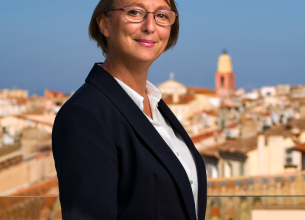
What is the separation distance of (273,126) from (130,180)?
1699 cm

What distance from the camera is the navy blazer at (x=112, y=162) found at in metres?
0.90

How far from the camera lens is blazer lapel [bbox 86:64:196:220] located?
1.01 meters

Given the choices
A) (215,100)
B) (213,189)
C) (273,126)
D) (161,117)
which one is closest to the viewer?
(161,117)

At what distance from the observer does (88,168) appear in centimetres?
90

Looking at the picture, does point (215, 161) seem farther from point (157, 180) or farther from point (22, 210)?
point (157, 180)

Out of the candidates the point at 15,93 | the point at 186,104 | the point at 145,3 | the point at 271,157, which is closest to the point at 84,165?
the point at 145,3

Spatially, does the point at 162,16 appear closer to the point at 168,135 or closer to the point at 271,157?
the point at 168,135

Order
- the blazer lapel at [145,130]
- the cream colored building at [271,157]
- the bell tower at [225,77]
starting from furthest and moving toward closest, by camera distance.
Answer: the bell tower at [225,77]
the cream colored building at [271,157]
the blazer lapel at [145,130]

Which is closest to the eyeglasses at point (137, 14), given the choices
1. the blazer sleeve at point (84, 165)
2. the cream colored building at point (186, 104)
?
the blazer sleeve at point (84, 165)

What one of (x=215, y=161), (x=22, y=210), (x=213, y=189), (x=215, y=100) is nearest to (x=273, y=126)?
(x=215, y=161)

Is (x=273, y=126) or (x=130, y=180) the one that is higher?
(x=273, y=126)

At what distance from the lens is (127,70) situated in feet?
3.72

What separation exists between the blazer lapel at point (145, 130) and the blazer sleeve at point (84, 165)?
0.32 ft

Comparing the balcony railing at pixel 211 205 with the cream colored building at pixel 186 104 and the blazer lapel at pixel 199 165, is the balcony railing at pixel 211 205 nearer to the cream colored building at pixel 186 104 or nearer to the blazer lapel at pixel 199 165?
the blazer lapel at pixel 199 165
